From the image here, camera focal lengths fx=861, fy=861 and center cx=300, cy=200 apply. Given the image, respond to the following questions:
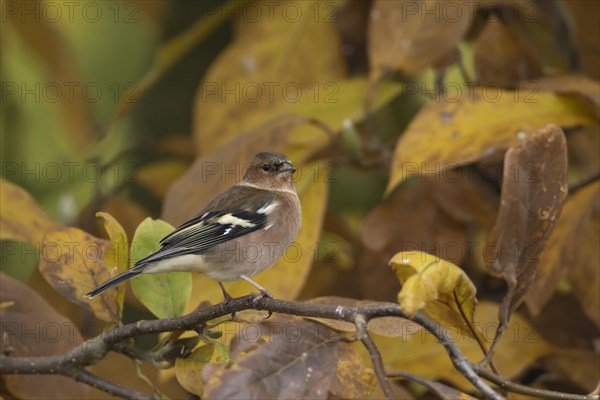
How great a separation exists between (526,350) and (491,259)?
0.76 metres

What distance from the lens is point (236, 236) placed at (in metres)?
3.01

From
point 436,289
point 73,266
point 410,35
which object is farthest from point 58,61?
point 436,289

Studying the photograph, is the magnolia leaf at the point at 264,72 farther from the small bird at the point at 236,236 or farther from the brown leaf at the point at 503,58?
the brown leaf at the point at 503,58

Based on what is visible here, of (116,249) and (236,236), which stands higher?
(116,249)

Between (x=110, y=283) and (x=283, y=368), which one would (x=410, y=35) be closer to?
(x=110, y=283)

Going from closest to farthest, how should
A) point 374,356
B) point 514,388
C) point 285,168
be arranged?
point 374,356 → point 514,388 → point 285,168

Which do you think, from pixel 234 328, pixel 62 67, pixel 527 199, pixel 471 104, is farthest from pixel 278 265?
pixel 62 67

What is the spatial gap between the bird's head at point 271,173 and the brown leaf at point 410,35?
2.04 ft

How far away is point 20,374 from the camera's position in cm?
212

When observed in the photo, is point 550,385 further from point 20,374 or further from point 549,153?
point 20,374

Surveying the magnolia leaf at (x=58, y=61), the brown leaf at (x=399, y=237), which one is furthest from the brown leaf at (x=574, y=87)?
the magnolia leaf at (x=58, y=61)

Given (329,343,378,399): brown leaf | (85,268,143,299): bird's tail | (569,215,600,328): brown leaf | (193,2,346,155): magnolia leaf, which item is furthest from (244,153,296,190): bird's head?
(329,343,378,399): brown leaf

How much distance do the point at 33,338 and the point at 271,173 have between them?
1.53m

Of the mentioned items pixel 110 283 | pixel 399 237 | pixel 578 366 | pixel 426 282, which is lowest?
pixel 578 366
